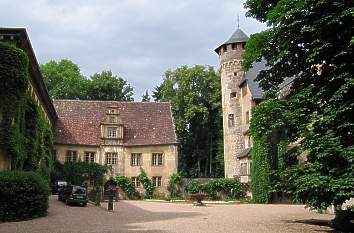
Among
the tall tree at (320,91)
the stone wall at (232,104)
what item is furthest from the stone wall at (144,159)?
the tall tree at (320,91)

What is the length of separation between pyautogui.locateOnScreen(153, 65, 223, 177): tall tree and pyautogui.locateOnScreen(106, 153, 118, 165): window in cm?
1590

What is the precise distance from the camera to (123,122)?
53.1 metres

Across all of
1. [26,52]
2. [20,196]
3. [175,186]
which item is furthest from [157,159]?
[20,196]

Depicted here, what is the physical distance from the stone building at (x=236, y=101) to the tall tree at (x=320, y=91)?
28.1 meters

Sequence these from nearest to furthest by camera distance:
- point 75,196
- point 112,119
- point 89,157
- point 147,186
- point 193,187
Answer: point 75,196 < point 193,187 < point 147,186 < point 89,157 < point 112,119

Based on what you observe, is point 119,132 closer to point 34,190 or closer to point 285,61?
point 34,190

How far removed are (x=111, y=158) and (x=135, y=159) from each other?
268 cm

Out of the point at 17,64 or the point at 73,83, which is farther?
the point at 73,83

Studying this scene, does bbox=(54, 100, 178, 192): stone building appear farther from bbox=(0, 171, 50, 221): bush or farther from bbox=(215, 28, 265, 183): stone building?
bbox=(0, 171, 50, 221): bush

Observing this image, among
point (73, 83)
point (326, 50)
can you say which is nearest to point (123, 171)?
point (73, 83)

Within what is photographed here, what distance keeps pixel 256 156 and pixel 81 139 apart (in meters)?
20.4

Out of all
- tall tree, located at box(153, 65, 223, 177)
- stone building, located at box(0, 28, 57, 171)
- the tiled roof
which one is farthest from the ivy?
stone building, located at box(0, 28, 57, 171)

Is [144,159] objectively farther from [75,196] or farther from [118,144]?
[75,196]

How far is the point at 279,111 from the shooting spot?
1939 cm
